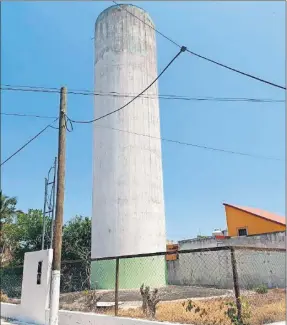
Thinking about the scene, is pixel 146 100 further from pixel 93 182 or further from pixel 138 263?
pixel 138 263

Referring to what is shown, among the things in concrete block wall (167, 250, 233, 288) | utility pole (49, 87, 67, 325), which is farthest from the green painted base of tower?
utility pole (49, 87, 67, 325)

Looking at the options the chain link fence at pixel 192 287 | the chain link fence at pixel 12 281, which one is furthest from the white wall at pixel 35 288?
the chain link fence at pixel 12 281

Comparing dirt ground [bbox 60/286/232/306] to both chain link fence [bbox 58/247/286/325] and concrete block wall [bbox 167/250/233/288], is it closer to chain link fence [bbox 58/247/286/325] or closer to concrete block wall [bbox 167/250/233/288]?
chain link fence [bbox 58/247/286/325]

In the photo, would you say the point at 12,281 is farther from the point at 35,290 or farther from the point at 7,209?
the point at 7,209

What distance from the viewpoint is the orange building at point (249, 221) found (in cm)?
2523

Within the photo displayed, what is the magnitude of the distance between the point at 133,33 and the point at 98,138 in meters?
6.11

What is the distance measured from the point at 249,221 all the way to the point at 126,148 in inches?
509

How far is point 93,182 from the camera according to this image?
18.8 metres

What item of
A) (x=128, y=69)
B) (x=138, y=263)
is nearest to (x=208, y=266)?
(x=138, y=263)

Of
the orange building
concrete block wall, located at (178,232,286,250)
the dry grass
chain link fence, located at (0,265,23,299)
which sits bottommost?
the dry grass

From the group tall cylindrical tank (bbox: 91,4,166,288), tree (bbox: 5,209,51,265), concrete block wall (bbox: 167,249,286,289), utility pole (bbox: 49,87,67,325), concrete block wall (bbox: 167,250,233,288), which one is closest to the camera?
utility pole (bbox: 49,87,67,325)

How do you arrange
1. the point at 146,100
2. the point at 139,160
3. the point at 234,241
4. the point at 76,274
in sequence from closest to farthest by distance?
the point at 76,274
the point at 139,160
the point at 146,100
the point at 234,241

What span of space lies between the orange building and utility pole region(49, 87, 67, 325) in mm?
18285

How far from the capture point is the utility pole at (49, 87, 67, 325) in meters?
9.46
